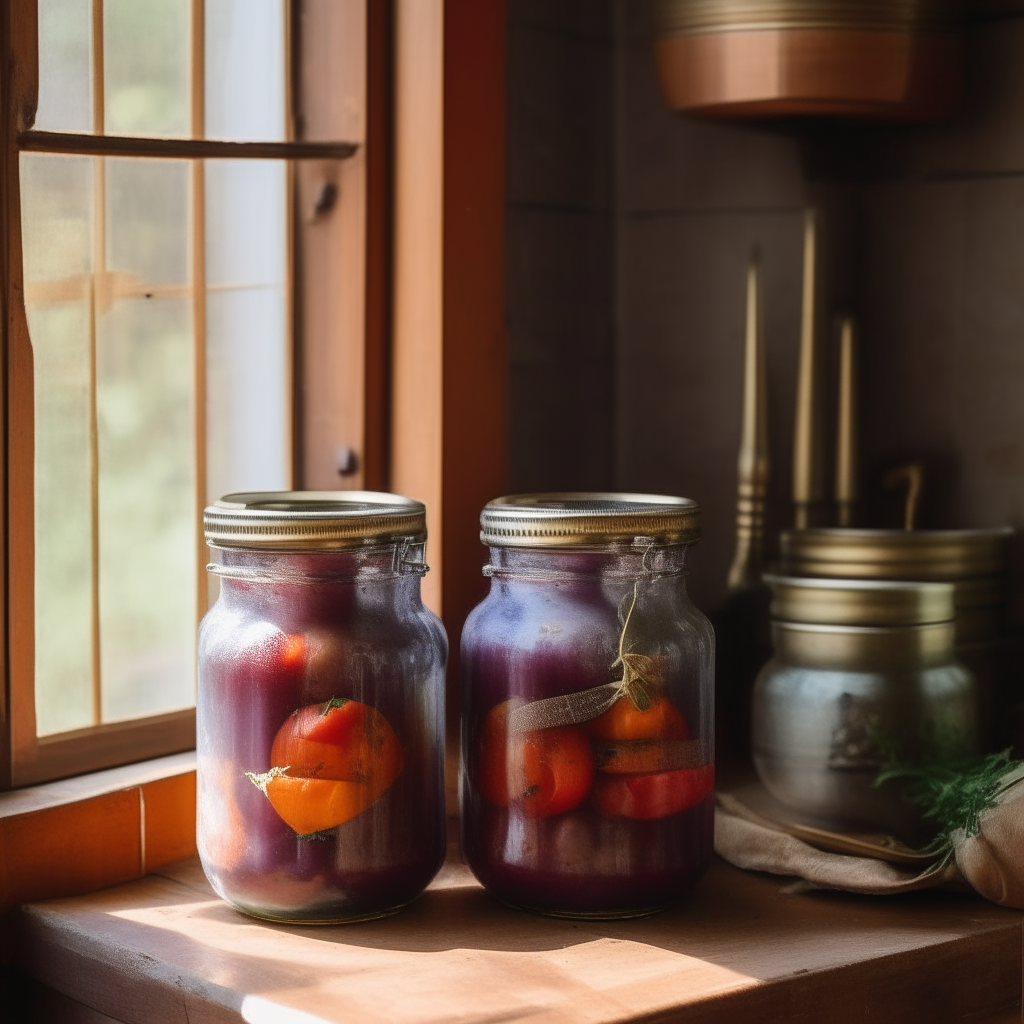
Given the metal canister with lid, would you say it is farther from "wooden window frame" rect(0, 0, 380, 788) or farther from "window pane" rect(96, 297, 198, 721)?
"window pane" rect(96, 297, 198, 721)

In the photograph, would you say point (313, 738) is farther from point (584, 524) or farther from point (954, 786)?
point (954, 786)

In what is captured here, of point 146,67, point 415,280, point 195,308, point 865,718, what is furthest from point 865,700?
point 146,67

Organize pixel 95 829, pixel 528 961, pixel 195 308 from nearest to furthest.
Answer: pixel 528 961, pixel 95 829, pixel 195 308

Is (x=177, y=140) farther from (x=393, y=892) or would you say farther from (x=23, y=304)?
(x=393, y=892)

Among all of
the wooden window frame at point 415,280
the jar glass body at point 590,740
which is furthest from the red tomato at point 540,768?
the wooden window frame at point 415,280

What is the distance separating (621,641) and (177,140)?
483mm

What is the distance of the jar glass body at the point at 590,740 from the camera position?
910mm

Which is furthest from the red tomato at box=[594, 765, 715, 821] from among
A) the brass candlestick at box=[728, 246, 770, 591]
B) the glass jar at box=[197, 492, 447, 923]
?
the brass candlestick at box=[728, 246, 770, 591]

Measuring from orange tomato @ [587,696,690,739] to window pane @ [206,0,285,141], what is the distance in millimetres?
522

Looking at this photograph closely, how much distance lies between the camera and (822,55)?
1130 mm

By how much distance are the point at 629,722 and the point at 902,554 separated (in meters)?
0.32

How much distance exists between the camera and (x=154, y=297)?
1.07 metres

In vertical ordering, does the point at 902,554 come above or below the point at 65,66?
below

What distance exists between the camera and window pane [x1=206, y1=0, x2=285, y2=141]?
3.58ft
